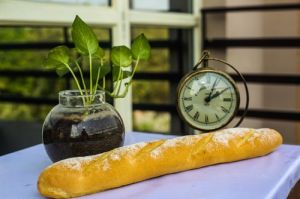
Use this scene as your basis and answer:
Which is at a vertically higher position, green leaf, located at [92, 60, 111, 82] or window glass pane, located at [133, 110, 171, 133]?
green leaf, located at [92, 60, 111, 82]

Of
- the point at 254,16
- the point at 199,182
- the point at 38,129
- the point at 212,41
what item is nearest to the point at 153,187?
the point at 199,182

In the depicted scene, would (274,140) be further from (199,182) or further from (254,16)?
(254,16)

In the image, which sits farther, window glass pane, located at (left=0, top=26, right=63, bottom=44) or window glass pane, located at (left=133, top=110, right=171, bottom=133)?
window glass pane, located at (left=133, top=110, right=171, bottom=133)

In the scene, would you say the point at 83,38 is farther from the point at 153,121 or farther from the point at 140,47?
the point at 153,121

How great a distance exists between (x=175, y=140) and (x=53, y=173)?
0.34 meters

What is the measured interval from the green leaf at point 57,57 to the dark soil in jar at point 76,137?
14 cm

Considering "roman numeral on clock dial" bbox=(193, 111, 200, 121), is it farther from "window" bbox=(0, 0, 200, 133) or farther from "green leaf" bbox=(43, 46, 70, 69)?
"window" bbox=(0, 0, 200, 133)

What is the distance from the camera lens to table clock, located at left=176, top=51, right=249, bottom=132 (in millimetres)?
1303

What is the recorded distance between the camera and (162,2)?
240 centimetres

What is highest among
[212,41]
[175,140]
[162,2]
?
[162,2]

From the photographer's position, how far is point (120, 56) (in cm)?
119

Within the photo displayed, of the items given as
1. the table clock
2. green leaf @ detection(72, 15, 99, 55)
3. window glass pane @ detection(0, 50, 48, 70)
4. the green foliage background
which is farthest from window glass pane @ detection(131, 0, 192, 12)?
green leaf @ detection(72, 15, 99, 55)

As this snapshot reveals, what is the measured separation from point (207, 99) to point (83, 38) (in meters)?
0.43

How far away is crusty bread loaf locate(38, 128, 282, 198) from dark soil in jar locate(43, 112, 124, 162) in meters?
0.07
